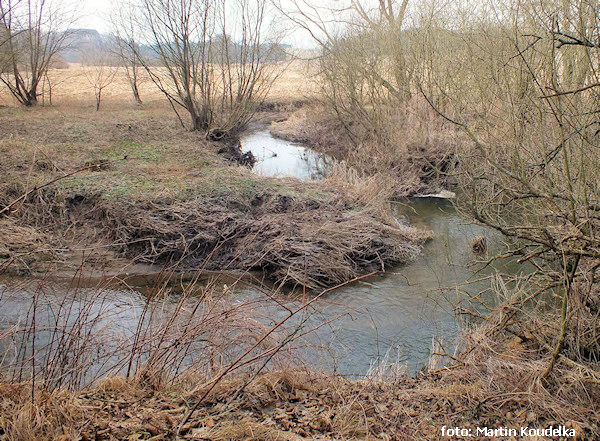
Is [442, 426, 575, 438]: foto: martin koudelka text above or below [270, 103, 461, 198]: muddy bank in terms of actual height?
below

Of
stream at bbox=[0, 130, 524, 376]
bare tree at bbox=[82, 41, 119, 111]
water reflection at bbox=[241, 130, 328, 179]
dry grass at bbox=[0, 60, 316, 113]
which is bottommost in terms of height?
stream at bbox=[0, 130, 524, 376]

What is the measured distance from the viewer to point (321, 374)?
4.39m

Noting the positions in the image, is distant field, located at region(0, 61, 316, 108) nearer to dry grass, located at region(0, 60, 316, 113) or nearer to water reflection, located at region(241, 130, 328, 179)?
dry grass, located at region(0, 60, 316, 113)

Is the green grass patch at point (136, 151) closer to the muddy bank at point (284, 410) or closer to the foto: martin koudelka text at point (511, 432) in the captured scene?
the muddy bank at point (284, 410)

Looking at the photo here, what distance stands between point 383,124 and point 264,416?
11721mm

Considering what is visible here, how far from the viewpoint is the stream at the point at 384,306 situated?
5531 millimetres

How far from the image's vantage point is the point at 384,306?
714 cm

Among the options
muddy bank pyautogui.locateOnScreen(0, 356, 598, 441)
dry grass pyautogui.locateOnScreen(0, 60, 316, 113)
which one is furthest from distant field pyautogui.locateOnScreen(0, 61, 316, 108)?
muddy bank pyautogui.locateOnScreen(0, 356, 598, 441)

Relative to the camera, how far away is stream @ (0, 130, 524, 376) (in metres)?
5.53

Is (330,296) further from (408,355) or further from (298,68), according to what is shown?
(298,68)

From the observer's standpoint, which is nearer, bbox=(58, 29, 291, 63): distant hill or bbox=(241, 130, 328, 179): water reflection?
bbox=(241, 130, 328, 179): water reflection

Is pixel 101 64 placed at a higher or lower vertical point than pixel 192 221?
higher

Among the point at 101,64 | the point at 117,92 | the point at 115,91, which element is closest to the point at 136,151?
the point at 101,64

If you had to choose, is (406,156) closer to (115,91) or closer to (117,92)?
(117,92)
